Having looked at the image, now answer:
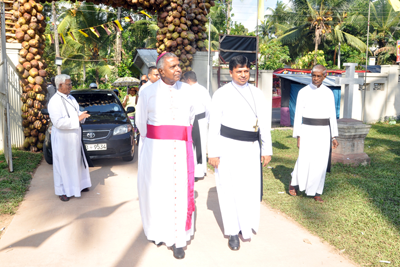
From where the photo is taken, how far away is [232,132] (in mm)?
4082

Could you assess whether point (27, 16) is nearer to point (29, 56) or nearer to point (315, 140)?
point (29, 56)

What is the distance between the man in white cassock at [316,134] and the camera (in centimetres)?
567

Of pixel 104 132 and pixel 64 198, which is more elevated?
pixel 104 132

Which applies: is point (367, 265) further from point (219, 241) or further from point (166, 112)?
point (166, 112)

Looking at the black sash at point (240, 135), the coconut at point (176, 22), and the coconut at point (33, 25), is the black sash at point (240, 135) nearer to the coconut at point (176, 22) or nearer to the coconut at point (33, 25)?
the coconut at point (176, 22)

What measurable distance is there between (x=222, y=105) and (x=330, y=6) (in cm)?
3494

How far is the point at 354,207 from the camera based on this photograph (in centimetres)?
534

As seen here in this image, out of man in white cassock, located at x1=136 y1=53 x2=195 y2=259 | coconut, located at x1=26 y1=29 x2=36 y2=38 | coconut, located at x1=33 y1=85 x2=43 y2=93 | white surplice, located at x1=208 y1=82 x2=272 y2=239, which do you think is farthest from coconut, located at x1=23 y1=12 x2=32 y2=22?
white surplice, located at x1=208 y1=82 x2=272 y2=239

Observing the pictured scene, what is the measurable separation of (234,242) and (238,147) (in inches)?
41.0

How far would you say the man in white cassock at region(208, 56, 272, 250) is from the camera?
160 inches

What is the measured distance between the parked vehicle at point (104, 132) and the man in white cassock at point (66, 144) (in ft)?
6.78

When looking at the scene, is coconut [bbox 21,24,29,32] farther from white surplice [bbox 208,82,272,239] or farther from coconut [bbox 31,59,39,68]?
white surplice [bbox 208,82,272,239]

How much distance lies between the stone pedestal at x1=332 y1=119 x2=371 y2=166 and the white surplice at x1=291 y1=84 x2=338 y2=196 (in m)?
2.44

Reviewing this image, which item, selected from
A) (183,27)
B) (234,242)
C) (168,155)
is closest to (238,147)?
(168,155)
